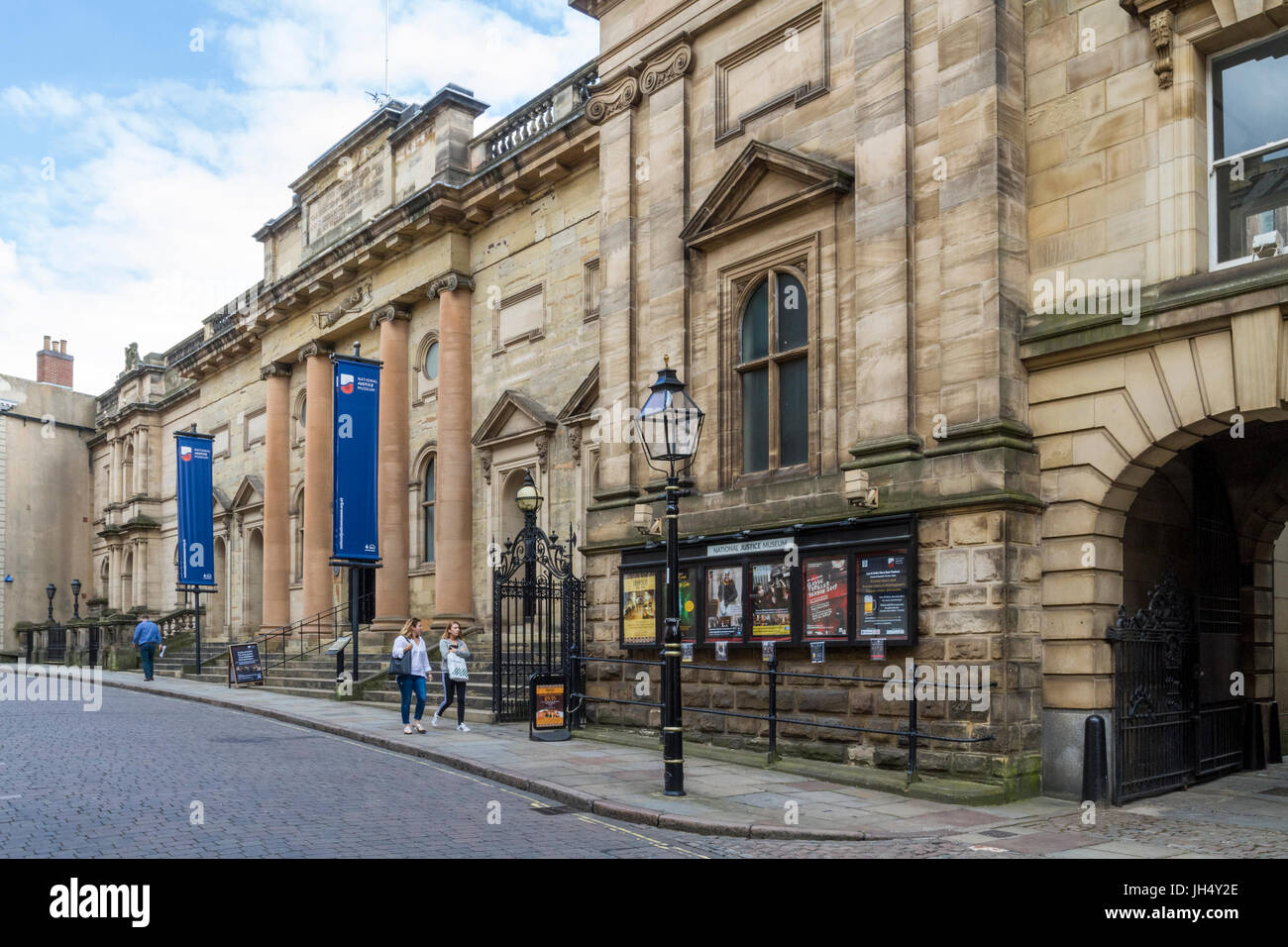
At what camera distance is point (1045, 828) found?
10438mm

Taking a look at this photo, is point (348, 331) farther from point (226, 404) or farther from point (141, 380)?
point (141, 380)

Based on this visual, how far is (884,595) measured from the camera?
12906 mm

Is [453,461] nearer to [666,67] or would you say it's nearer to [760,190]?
[666,67]

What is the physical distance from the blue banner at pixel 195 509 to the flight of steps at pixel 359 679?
2660 mm

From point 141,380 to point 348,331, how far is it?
2207 centimetres

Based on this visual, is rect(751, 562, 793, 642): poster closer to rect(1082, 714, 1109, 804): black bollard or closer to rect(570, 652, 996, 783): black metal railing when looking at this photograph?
rect(570, 652, 996, 783): black metal railing

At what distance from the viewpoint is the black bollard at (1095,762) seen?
11.5 m

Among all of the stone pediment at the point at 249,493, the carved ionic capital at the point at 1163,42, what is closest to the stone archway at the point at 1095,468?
the carved ionic capital at the point at 1163,42

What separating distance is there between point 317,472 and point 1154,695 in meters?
24.4

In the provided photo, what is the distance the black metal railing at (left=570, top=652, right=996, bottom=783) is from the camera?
11805 millimetres

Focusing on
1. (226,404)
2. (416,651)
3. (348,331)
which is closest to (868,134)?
(416,651)

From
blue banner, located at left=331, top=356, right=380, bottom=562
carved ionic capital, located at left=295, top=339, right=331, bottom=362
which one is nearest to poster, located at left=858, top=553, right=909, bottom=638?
blue banner, located at left=331, top=356, right=380, bottom=562

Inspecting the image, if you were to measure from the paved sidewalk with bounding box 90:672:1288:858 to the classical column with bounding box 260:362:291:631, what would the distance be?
64.2ft

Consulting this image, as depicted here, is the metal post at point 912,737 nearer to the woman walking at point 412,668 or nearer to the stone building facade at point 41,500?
the woman walking at point 412,668
